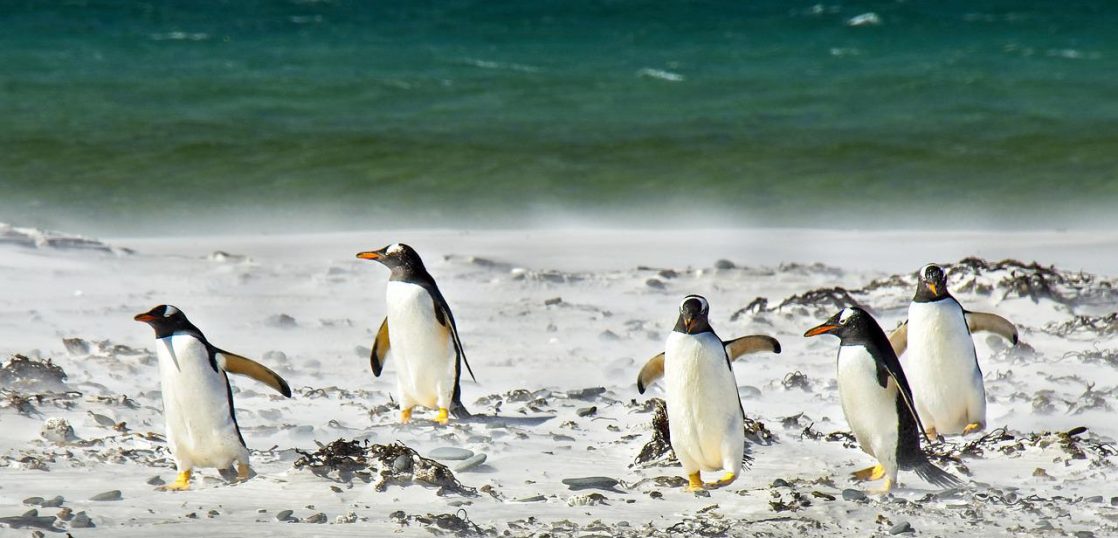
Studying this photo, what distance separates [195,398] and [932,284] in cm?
290

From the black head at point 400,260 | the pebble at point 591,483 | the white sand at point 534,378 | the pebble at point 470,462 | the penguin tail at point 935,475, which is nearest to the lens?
the white sand at point 534,378

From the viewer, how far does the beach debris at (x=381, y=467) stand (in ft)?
15.4

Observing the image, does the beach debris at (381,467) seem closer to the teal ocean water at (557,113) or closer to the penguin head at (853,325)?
the penguin head at (853,325)

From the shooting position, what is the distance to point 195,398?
4.93 meters

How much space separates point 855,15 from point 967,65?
224 inches

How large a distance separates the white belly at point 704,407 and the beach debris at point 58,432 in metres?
2.08

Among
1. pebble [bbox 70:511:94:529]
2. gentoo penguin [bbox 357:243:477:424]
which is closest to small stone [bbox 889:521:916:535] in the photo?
gentoo penguin [bbox 357:243:477:424]

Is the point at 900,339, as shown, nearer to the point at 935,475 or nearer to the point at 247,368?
the point at 935,475

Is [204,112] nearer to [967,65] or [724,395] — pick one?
[967,65]

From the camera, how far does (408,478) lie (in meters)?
4.70

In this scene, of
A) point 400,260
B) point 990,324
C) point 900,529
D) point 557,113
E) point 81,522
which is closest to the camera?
point 81,522

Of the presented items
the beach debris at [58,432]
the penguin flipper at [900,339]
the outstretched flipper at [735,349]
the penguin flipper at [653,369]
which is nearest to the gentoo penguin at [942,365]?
the penguin flipper at [900,339]

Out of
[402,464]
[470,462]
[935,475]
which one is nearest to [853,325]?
[935,475]

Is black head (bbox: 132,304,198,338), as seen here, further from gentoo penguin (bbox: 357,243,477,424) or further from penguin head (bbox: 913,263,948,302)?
penguin head (bbox: 913,263,948,302)
